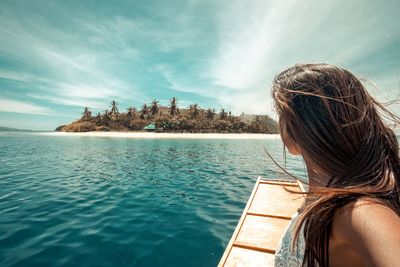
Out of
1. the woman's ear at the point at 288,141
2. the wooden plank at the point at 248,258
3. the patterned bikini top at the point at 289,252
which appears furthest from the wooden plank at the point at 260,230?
the woman's ear at the point at 288,141

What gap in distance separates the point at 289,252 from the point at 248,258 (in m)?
2.85

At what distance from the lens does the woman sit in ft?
2.89

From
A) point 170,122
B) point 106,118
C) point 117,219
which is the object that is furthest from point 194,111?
point 117,219

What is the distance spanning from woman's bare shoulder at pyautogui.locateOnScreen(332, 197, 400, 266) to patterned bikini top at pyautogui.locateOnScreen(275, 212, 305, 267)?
52 cm

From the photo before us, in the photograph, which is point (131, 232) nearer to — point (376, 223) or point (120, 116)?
point (376, 223)

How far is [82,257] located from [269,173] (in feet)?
45.1

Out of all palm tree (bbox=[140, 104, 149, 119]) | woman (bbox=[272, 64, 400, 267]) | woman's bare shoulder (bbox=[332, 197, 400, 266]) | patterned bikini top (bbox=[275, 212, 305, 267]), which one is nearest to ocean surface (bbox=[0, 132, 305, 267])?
patterned bikini top (bbox=[275, 212, 305, 267])

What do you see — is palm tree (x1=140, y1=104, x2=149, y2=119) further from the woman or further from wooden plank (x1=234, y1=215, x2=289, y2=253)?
the woman

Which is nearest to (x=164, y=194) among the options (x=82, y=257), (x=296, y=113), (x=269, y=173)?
(x=82, y=257)

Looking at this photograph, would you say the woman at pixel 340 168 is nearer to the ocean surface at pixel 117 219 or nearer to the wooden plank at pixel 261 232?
the wooden plank at pixel 261 232

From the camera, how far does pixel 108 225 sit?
24.6ft

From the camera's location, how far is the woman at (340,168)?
2.89 ft

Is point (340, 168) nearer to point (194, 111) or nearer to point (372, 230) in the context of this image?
point (372, 230)

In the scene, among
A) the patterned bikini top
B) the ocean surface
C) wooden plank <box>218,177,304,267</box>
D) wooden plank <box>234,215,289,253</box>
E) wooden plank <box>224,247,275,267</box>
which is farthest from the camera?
the ocean surface
